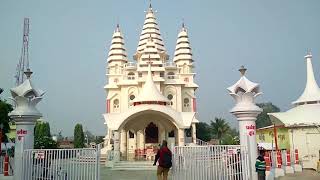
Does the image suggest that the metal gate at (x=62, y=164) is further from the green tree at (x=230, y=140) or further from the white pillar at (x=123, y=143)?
the green tree at (x=230, y=140)

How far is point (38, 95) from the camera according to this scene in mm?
13039

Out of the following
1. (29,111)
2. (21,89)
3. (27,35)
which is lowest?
(29,111)

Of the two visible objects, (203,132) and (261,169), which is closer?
(261,169)

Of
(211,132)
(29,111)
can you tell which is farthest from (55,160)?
(211,132)

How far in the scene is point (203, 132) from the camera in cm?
5681

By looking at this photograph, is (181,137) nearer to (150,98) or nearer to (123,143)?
(150,98)

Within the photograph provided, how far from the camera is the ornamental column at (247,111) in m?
11.7

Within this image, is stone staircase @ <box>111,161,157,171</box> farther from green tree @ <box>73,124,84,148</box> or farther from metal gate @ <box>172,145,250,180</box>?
green tree @ <box>73,124,84,148</box>

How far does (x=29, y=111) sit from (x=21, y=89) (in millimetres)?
985

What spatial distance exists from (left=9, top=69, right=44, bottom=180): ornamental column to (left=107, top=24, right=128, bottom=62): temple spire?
32.6 m

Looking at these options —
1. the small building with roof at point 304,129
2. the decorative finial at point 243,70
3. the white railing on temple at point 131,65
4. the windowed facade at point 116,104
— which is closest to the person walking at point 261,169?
the decorative finial at point 243,70

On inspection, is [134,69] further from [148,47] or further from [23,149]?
[23,149]

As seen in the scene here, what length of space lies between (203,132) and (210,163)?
46.4 m

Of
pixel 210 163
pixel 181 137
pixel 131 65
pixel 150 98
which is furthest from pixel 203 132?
pixel 210 163
